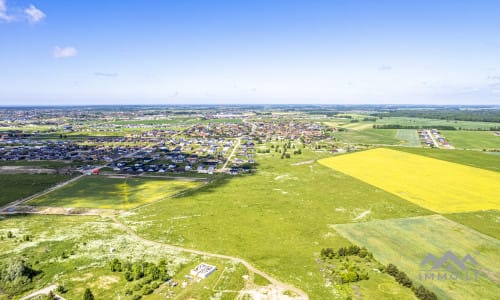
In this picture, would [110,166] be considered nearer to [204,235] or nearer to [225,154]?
[225,154]

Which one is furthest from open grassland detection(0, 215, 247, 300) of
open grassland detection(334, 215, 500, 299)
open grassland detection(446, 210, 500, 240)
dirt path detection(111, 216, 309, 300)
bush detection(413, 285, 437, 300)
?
open grassland detection(446, 210, 500, 240)

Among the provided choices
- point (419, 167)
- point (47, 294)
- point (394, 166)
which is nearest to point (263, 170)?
point (394, 166)

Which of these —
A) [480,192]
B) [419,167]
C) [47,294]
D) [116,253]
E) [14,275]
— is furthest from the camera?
[419,167]

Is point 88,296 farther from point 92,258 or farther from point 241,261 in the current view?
point 241,261

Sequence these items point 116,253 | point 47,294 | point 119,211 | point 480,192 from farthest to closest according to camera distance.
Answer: point 480,192
point 119,211
point 116,253
point 47,294

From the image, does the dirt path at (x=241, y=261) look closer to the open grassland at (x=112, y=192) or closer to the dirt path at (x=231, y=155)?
the open grassland at (x=112, y=192)

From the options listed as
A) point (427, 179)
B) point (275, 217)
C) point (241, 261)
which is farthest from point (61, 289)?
point (427, 179)
